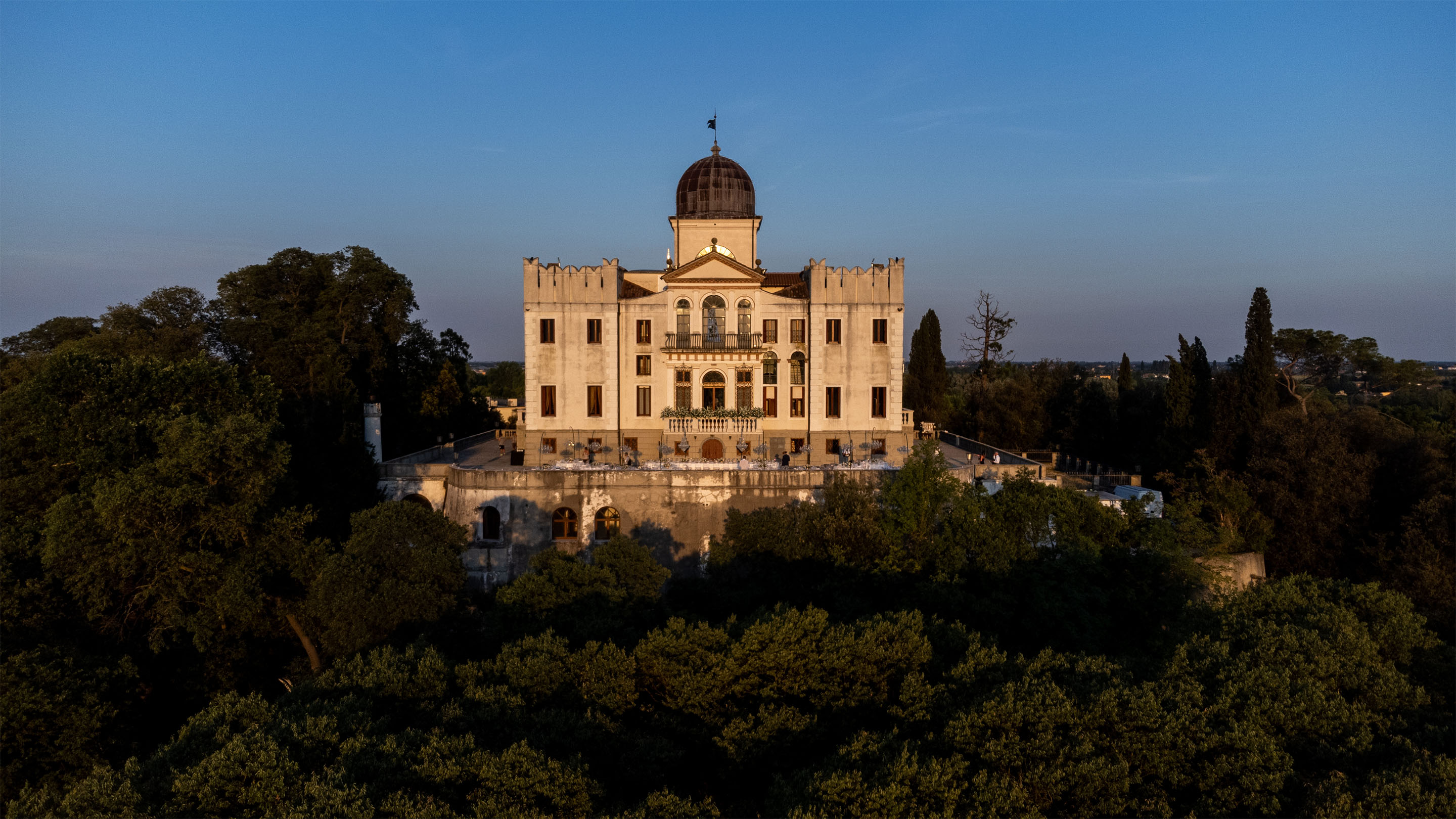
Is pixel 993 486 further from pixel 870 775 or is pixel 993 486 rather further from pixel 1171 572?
pixel 870 775

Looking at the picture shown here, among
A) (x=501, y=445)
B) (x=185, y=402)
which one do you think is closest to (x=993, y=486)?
(x=501, y=445)

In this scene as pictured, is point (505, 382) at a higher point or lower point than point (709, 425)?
higher

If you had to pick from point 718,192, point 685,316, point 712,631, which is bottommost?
point 712,631

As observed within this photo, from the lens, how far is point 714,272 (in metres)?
32.8

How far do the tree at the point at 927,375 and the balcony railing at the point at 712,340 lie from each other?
58.1 feet

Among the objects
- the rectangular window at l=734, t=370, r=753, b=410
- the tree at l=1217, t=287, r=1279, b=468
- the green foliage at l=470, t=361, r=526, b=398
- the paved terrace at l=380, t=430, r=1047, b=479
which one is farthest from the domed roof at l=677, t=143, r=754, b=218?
the green foliage at l=470, t=361, r=526, b=398

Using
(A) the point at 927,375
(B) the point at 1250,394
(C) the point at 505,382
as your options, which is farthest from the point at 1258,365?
(C) the point at 505,382

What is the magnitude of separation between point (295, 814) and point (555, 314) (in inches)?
990

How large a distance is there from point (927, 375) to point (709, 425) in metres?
20.6

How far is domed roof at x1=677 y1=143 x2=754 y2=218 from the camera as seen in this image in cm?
3609

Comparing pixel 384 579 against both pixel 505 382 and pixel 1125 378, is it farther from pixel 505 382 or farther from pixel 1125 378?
pixel 505 382

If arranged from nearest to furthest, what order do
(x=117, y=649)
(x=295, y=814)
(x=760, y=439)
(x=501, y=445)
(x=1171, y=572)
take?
1. (x=295, y=814)
2. (x=117, y=649)
3. (x=1171, y=572)
4. (x=760, y=439)
5. (x=501, y=445)

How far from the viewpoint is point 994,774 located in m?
11.4

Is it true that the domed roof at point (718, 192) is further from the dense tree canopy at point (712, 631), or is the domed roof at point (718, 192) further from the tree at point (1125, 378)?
the tree at point (1125, 378)
